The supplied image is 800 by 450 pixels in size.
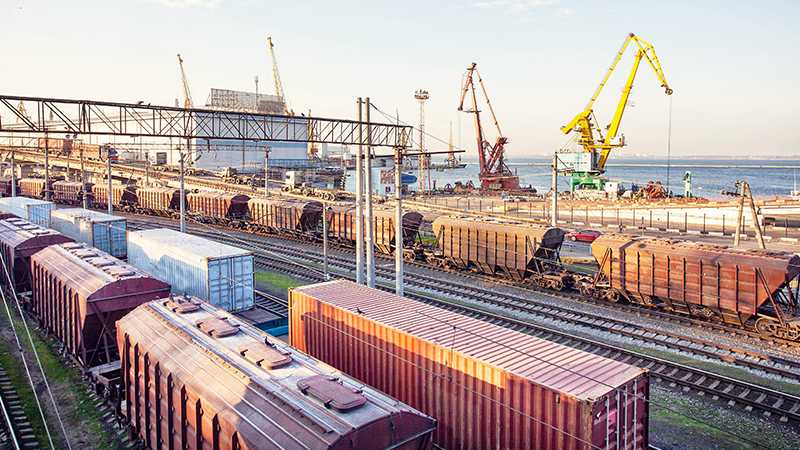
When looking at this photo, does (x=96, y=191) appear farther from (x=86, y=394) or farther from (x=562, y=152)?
(x=562, y=152)

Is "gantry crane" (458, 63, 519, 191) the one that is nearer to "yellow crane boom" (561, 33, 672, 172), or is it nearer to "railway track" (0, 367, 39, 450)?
"yellow crane boom" (561, 33, 672, 172)

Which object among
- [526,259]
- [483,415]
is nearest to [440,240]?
[526,259]

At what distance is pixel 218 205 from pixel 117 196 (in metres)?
20.8

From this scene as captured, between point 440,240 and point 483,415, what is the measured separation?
23228 mm

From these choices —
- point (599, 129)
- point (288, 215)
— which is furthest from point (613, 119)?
point (288, 215)

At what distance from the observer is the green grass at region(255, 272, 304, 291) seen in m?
30.9

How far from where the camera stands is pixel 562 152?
89250 mm

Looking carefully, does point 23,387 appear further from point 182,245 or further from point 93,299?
point 182,245

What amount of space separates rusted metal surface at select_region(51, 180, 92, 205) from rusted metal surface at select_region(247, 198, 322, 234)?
96.9 feet

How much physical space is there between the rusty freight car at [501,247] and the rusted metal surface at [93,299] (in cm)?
1769

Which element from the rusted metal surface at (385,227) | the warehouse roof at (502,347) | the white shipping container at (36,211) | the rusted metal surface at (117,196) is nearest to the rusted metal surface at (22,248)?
the white shipping container at (36,211)

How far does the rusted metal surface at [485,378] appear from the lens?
1055 centimetres

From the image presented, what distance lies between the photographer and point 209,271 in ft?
70.8

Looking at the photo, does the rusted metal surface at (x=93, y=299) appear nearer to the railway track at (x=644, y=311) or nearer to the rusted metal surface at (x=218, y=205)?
the railway track at (x=644, y=311)
